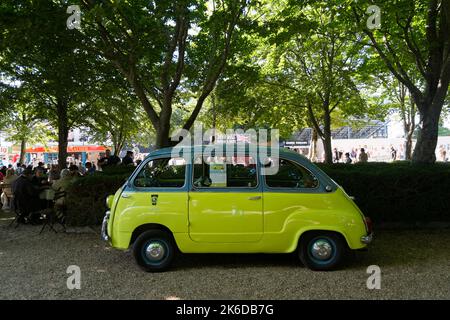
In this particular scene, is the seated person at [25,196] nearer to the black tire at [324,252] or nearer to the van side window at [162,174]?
the van side window at [162,174]

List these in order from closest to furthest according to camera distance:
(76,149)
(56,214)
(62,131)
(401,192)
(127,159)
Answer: (401,192) → (56,214) → (127,159) → (62,131) → (76,149)

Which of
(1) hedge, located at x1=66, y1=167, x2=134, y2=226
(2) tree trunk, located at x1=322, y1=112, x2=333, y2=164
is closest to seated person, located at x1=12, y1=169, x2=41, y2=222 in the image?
(1) hedge, located at x1=66, y1=167, x2=134, y2=226

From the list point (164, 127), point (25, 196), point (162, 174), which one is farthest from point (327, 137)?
Result: point (162, 174)

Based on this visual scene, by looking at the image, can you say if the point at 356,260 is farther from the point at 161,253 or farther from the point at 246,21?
the point at 246,21

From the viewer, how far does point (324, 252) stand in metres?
5.71

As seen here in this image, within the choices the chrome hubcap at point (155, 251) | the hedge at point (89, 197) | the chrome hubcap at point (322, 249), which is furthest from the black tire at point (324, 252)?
the hedge at point (89, 197)

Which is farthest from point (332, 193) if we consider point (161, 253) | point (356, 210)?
point (161, 253)

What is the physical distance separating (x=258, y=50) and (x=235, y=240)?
15.2 meters

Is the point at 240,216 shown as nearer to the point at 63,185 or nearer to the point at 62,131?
the point at 63,185

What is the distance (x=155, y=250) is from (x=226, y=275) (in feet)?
3.64

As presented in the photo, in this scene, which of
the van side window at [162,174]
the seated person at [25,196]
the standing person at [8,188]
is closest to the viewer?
the van side window at [162,174]

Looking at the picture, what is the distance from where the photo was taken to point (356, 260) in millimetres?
6141

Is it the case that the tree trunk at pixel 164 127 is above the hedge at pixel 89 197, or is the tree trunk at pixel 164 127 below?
above

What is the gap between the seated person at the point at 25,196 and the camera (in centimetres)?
939
